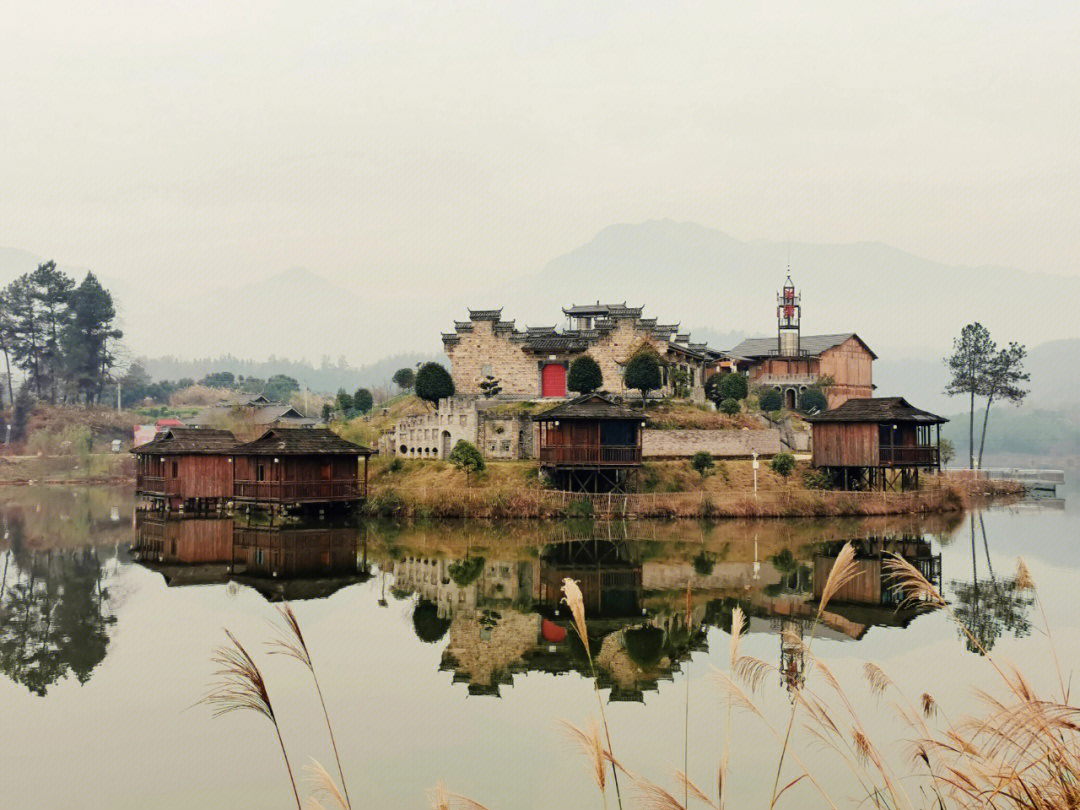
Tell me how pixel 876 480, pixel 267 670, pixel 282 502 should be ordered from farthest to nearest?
pixel 876 480 → pixel 282 502 → pixel 267 670

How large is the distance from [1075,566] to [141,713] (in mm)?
25682

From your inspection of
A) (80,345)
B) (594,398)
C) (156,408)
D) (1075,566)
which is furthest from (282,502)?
(156,408)

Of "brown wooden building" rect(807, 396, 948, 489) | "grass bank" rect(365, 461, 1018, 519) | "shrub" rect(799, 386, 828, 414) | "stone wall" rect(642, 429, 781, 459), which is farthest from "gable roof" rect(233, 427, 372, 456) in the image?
"shrub" rect(799, 386, 828, 414)

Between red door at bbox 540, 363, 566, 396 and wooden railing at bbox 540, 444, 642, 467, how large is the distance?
15.1 m

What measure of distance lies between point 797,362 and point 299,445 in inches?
1607

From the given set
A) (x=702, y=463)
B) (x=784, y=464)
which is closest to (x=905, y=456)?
(x=784, y=464)

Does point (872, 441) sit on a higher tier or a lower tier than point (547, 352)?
lower

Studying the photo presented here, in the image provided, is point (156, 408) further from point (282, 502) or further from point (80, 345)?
point (282, 502)

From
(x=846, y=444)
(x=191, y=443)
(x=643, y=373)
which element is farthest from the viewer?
(x=643, y=373)

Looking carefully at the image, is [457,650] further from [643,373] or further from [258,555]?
[643,373]

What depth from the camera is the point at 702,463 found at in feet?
153

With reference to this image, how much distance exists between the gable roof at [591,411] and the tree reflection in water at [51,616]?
18.8 m

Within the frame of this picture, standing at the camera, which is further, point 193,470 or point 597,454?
point 193,470

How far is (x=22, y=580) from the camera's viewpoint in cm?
2833
